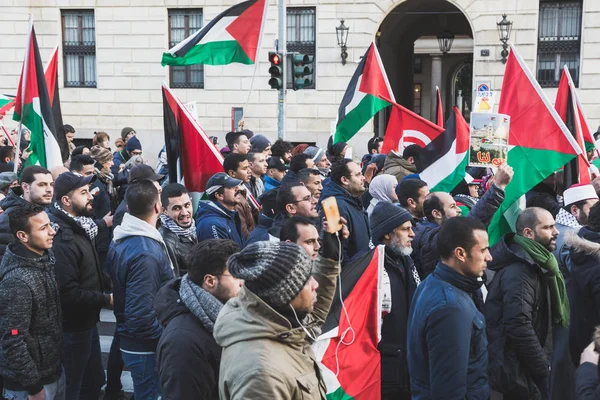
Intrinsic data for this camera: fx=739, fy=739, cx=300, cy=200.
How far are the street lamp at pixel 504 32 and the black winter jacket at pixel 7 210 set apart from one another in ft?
50.2

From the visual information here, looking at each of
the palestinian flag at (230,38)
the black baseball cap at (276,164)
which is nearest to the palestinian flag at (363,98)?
the black baseball cap at (276,164)

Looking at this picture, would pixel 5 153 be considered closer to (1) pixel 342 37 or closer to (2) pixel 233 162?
(2) pixel 233 162

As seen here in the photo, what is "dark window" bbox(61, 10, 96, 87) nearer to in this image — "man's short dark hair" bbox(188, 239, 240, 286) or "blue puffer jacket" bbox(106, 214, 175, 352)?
"blue puffer jacket" bbox(106, 214, 175, 352)

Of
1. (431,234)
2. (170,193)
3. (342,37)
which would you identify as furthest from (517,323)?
(342,37)

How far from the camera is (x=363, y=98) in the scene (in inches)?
389

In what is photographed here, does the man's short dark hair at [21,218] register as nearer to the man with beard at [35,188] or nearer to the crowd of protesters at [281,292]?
the crowd of protesters at [281,292]

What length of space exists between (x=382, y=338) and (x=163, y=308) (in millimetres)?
1758

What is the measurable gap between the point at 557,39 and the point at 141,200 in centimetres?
1692

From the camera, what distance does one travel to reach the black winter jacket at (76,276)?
16.9 ft

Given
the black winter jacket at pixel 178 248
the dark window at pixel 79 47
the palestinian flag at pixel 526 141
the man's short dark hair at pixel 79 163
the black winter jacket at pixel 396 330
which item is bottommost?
the black winter jacket at pixel 396 330

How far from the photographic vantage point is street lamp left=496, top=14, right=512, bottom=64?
62.3ft

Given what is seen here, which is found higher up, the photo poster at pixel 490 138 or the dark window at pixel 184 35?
the dark window at pixel 184 35

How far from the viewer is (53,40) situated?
21719 mm

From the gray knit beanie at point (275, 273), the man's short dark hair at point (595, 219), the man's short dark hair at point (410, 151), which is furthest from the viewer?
the man's short dark hair at point (410, 151)
